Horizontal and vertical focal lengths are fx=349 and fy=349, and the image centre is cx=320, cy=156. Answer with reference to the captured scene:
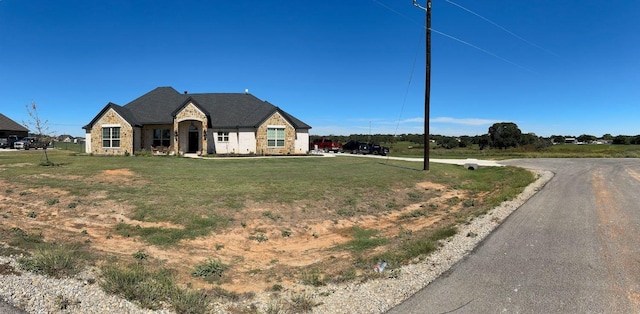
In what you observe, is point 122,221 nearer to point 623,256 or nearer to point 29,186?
point 29,186

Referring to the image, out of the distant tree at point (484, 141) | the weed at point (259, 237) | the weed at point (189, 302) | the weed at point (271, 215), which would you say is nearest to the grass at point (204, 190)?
the weed at point (271, 215)

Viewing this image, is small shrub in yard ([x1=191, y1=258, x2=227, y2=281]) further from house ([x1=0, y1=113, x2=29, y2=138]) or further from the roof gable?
house ([x1=0, y1=113, x2=29, y2=138])

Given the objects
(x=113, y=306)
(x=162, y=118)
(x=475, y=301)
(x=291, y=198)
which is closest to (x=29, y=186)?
(x=291, y=198)

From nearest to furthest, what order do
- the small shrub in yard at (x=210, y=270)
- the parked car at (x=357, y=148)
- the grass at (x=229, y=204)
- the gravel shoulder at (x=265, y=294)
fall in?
the gravel shoulder at (x=265, y=294)
the grass at (x=229, y=204)
the small shrub in yard at (x=210, y=270)
the parked car at (x=357, y=148)

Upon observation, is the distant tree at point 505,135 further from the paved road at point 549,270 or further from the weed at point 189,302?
the weed at point 189,302

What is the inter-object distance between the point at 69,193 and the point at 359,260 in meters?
10.8

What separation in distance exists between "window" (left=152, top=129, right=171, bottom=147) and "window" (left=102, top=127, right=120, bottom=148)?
298 centimetres

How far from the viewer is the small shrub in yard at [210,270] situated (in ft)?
22.1

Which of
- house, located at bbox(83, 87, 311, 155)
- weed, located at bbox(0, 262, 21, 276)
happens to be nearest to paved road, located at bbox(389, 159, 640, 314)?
weed, located at bbox(0, 262, 21, 276)

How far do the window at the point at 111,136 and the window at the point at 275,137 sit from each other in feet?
42.7

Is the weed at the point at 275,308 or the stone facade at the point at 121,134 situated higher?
Result: the stone facade at the point at 121,134

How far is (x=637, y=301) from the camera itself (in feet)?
15.2

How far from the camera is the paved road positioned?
4.73 meters

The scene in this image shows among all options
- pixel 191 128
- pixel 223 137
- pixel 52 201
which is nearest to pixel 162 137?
pixel 191 128
